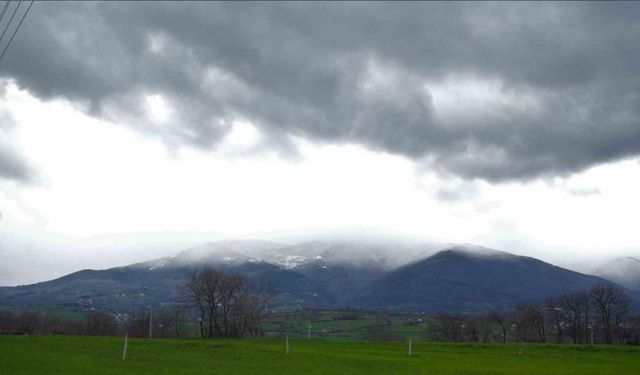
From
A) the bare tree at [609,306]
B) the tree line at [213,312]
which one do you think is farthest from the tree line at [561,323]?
the tree line at [213,312]

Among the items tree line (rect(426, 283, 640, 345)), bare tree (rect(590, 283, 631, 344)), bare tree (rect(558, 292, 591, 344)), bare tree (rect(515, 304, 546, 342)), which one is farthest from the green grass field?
bare tree (rect(558, 292, 591, 344))

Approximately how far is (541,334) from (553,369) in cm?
10199

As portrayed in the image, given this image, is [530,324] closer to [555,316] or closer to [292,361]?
[555,316]

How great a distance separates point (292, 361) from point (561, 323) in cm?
13445

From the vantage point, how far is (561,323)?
161 metres

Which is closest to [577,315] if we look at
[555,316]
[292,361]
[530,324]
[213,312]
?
[555,316]

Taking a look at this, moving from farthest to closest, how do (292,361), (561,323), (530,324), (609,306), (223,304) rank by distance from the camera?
1. (561,323)
2. (609,306)
3. (530,324)
4. (223,304)
5. (292,361)

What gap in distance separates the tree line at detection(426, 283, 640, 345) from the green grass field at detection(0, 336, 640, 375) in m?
69.8

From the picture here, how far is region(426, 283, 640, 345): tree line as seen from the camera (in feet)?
453

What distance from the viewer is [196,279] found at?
5271 inches

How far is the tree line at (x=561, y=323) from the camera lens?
138125 mm

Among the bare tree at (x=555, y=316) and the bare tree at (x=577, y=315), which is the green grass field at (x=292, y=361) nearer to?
the bare tree at (x=577, y=315)

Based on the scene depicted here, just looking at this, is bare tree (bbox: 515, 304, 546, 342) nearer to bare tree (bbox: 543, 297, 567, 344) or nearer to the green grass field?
bare tree (bbox: 543, 297, 567, 344)

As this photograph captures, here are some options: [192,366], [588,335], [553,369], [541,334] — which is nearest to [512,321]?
[541,334]
